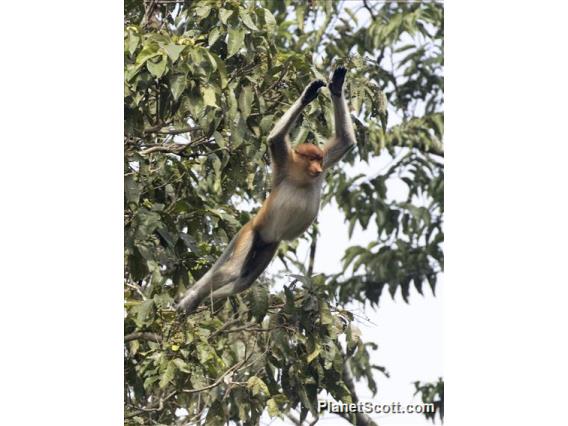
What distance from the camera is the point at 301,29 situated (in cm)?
733

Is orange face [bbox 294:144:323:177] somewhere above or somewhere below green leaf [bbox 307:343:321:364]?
above

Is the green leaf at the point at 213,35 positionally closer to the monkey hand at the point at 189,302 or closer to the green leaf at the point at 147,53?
the green leaf at the point at 147,53

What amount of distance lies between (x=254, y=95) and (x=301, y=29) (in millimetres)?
1698

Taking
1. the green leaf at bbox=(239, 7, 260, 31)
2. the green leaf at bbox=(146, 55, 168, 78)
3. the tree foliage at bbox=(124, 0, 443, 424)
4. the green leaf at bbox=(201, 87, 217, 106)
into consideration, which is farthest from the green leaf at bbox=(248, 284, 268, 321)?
the green leaf at bbox=(239, 7, 260, 31)

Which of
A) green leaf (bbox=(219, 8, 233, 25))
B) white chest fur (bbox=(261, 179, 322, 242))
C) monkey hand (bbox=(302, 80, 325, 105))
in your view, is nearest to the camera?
monkey hand (bbox=(302, 80, 325, 105))

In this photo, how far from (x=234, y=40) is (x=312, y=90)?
2.21 feet

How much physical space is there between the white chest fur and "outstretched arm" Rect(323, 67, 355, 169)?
155 millimetres

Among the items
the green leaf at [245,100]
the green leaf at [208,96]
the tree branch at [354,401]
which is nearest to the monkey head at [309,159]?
the green leaf at [245,100]

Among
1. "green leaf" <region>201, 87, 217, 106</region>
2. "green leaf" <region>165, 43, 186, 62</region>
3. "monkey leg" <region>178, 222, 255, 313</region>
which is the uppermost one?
"green leaf" <region>165, 43, 186, 62</region>

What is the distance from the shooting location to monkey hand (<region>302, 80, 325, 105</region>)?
5188mm

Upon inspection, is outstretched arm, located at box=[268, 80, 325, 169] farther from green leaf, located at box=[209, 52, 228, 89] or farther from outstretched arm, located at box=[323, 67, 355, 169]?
green leaf, located at box=[209, 52, 228, 89]

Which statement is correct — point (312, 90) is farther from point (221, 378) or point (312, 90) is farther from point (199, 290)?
point (221, 378)
